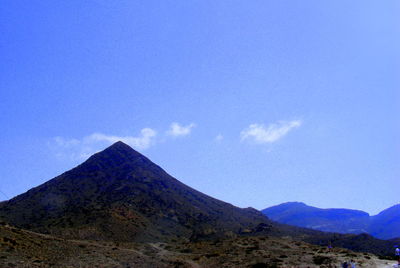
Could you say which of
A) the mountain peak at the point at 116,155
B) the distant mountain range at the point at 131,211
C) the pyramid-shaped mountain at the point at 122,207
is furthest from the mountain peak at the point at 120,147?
A: the distant mountain range at the point at 131,211

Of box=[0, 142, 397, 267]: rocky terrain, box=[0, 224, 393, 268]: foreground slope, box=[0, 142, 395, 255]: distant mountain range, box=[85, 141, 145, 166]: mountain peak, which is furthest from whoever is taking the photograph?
box=[85, 141, 145, 166]: mountain peak

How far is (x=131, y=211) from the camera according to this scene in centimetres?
8412

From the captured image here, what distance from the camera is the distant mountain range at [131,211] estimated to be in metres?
71.6

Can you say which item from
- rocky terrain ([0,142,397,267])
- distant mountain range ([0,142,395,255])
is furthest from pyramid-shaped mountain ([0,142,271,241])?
rocky terrain ([0,142,397,267])

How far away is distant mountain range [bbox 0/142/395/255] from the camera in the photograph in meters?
71.6

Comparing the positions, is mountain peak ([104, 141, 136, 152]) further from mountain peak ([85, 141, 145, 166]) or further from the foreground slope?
the foreground slope

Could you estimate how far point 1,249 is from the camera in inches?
1251

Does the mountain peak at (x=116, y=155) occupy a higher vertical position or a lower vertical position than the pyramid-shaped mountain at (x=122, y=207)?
higher

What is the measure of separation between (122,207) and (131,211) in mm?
2767

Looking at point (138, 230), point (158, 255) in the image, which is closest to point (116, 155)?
point (138, 230)

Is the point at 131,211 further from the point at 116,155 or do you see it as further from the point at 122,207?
the point at 116,155

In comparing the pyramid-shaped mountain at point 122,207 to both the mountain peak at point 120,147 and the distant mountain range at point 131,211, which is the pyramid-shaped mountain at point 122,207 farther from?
the mountain peak at point 120,147

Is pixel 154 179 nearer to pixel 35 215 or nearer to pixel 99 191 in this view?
pixel 99 191

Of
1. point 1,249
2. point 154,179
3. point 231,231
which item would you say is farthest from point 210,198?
point 1,249
